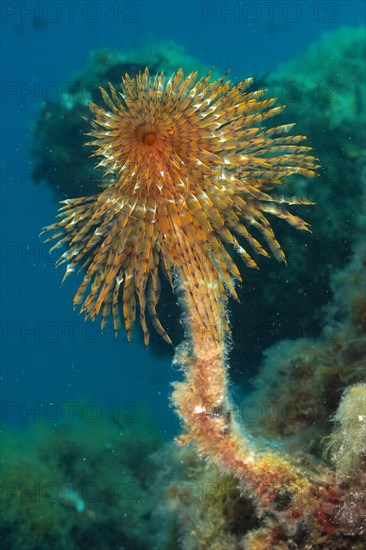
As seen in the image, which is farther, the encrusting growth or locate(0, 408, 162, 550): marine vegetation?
locate(0, 408, 162, 550): marine vegetation

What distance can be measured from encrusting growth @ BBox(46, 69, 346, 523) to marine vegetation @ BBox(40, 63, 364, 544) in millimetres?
10

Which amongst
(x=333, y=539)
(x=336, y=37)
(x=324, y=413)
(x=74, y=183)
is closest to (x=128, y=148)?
(x=333, y=539)

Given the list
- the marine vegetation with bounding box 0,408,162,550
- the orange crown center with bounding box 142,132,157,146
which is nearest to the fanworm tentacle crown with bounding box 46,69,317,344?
the orange crown center with bounding box 142,132,157,146

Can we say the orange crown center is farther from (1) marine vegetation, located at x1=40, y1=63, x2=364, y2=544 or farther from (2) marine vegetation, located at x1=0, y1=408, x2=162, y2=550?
(2) marine vegetation, located at x1=0, y1=408, x2=162, y2=550

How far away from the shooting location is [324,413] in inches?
293

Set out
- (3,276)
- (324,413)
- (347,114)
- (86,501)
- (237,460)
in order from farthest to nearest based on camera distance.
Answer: (3,276)
(86,501)
(347,114)
(324,413)
(237,460)

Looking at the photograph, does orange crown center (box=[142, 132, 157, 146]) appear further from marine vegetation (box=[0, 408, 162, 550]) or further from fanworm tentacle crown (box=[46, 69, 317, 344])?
marine vegetation (box=[0, 408, 162, 550])

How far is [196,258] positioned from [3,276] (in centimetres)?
1102

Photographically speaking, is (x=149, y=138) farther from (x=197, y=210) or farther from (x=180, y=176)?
(x=197, y=210)

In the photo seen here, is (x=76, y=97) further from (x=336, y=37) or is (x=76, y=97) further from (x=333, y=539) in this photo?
(x=333, y=539)

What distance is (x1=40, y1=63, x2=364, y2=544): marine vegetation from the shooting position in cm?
449

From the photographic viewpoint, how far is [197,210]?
4531mm

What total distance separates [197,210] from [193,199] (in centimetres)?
11

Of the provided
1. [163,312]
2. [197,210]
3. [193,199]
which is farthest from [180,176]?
[163,312]
